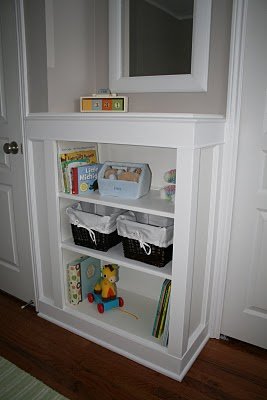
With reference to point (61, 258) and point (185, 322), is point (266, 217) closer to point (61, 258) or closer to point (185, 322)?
point (185, 322)

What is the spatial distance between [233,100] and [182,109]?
0.26 metres

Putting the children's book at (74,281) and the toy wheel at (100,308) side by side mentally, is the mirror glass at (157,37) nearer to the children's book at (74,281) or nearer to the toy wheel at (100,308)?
the children's book at (74,281)

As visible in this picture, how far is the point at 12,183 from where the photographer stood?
1.91 m

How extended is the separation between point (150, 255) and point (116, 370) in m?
0.57

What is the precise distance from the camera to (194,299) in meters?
1.56

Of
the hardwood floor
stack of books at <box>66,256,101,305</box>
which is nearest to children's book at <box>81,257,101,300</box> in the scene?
stack of books at <box>66,256,101,305</box>

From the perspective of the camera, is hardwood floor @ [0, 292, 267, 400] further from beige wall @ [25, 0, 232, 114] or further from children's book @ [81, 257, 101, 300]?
beige wall @ [25, 0, 232, 114]

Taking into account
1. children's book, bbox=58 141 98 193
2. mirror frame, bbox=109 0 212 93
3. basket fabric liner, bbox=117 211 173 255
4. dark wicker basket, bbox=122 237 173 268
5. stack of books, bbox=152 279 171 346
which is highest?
mirror frame, bbox=109 0 212 93

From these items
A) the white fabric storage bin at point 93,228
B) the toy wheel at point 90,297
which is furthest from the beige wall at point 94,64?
the toy wheel at point 90,297

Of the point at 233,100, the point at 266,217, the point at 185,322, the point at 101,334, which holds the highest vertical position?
the point at 233,100

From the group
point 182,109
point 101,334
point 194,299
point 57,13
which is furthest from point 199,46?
point 101,334

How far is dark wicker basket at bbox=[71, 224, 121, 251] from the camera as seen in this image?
167cm

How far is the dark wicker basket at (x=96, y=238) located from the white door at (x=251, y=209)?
61 cm

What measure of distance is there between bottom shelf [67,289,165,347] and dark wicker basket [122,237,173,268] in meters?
0.39
